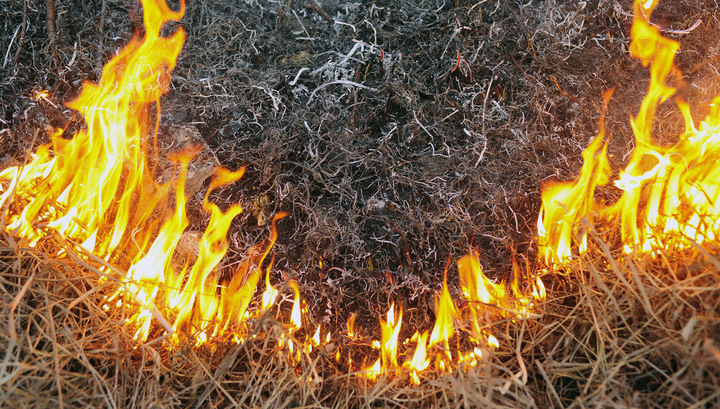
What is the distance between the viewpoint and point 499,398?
5.68ft

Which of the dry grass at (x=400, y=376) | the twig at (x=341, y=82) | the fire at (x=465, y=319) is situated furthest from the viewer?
the twig at (x=341, y=82)

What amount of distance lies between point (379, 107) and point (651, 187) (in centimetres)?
140

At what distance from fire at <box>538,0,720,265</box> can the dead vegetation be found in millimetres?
82

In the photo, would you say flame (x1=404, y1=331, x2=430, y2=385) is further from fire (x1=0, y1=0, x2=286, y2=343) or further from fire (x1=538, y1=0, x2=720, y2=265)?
fire (x1=538, y1=0, x2=720, y2=265)

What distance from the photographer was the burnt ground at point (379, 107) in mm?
2352

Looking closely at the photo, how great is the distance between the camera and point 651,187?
7.08ft

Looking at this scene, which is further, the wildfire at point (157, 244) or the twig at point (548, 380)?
the wildfire at point (157, 244)

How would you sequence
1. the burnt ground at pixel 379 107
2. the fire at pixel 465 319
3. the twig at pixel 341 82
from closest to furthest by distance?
1. the fire at pixel 465 319
2. the burnt ground at pixel 379 107
3. the twig at pixel 341 82

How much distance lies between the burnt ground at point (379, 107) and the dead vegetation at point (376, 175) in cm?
1

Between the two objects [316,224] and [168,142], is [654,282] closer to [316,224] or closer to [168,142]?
[316,224]

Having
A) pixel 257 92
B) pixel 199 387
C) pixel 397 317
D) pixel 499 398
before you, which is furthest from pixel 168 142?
pixel 499 398

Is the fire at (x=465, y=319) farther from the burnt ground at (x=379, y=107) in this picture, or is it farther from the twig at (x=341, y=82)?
the twig at (x=341, y=82)

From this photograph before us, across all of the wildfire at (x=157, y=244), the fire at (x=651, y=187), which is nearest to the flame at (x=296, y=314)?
the wildfire at (x=157, y=244)

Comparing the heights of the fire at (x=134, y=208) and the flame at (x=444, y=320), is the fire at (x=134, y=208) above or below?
above
